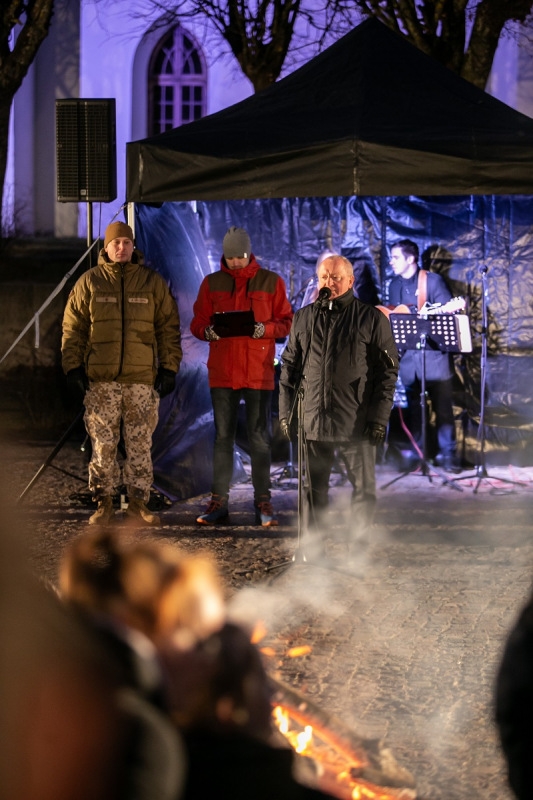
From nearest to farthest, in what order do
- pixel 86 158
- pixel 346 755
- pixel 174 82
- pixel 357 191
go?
pixel 346 755 < pixel 357 191 < pixel 86 158 < pixel 174 82

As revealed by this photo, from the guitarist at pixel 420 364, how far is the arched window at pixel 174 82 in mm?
10048

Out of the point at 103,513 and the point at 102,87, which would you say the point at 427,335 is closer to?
the point at 103,513

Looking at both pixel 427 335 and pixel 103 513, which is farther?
pixel 427 335

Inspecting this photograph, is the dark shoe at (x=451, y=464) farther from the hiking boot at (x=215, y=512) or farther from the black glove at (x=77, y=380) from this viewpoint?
the black glove at (x=77, y=380)

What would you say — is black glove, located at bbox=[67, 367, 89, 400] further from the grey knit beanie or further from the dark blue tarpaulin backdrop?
the dark blue tarpaulin backdrop

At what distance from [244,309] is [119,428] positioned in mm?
1385

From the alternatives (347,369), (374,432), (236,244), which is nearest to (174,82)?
(236,244)

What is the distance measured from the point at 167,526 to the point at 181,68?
13.6 metres

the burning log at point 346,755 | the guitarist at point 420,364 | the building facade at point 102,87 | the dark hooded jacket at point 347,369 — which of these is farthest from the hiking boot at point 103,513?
the building facade at point 102,87

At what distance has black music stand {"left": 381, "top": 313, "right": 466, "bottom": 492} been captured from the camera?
10.4 metres

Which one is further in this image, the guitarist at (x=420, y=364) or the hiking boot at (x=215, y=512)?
the guitarist at (x=420, y=364)

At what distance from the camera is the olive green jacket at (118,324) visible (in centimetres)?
855

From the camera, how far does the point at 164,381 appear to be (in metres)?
8.70

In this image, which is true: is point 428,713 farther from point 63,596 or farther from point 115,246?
point 115,246
